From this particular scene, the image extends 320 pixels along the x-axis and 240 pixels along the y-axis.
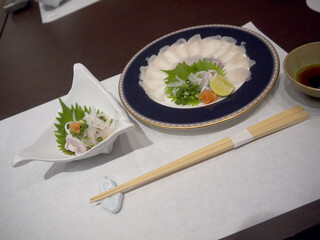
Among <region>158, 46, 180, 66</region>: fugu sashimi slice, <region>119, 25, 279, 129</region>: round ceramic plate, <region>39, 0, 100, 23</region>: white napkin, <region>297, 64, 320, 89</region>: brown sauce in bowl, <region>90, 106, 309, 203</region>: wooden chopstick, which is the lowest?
<region>90, 106, 309, 203</region>: wooden chopstick

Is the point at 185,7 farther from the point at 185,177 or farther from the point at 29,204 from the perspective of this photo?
the point at 29,204

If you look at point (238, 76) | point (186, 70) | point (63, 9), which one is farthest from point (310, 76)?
point (63, 9)

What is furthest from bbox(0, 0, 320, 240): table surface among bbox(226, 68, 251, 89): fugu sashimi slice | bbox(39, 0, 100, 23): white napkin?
bbox(226, 68, 251, 89): fugu sashimi slice

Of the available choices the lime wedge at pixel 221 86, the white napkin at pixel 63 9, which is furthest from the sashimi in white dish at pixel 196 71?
the white napkin at pixel 63 9

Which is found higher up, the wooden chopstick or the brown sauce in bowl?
the brown sauce in bowl

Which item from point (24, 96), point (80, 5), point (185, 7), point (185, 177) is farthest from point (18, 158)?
point (80, 5)

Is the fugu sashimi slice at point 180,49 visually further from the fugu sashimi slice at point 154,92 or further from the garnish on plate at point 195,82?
the fugu sashimi slice at point 154,92

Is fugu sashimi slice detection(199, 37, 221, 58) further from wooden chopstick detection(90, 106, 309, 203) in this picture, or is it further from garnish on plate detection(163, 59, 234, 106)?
wooden chopstick detection(90, 106, 309, 203)
